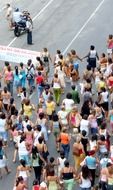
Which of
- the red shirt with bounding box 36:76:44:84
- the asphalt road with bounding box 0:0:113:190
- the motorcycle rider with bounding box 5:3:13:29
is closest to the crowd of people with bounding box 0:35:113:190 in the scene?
the red shirt with bounding box 36:76:44:84

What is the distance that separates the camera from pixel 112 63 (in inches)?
998

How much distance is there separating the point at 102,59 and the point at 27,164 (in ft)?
22.9

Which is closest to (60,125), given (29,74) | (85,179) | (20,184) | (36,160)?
(36,160)

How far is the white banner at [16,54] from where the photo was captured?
28000mm

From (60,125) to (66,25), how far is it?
12.0m

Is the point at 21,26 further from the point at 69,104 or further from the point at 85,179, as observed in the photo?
the point at 85,179

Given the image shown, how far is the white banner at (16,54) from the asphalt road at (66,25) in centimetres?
201

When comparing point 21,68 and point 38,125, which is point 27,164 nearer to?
point 38,125

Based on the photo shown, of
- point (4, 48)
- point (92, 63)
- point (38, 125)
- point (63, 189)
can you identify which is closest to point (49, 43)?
point (4, 48)

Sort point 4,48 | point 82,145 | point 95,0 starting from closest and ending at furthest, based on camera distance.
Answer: point 82,145, point 4,48, point 95,0

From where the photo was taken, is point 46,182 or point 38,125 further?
point 38,125

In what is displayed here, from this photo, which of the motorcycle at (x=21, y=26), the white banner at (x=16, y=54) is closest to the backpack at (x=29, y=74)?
the white banner at (x=16, y=54)

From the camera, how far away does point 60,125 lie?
21906 mm

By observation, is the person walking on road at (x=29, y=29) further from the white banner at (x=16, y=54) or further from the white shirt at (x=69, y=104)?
the white shirt at (x=69, y=104)
